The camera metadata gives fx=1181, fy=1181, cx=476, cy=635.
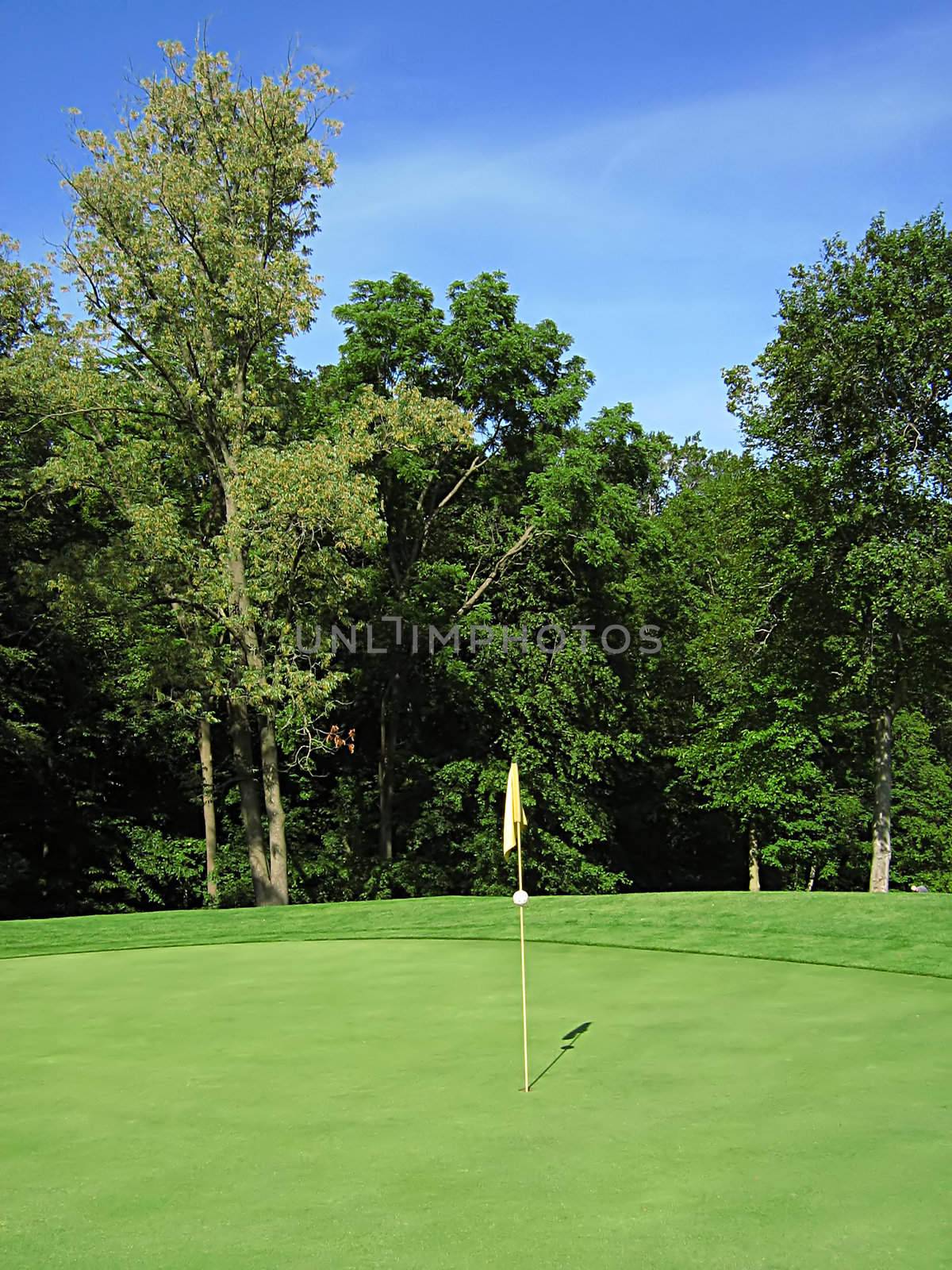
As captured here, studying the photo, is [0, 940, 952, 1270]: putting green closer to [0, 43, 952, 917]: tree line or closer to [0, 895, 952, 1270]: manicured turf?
[0, 895, 952, 1270]: manicured turf

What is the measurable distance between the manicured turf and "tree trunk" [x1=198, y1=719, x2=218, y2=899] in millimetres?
19824

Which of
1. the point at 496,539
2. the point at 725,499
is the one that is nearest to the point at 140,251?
the point at 496,539

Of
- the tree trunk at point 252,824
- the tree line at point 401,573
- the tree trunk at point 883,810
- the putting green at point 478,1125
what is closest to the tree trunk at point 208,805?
the tree line at point 401,573

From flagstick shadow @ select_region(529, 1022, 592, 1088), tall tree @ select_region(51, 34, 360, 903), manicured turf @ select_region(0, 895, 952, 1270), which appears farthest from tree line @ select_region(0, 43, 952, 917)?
flagstick shadow @ select_region(529, 1022, 592, 1088)

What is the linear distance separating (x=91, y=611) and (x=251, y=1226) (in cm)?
2165

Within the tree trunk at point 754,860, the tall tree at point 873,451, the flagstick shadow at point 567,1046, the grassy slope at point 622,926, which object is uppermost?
the tall tree at point 873,451

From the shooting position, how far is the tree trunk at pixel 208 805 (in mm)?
29969

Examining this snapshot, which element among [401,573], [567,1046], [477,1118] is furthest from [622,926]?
[401,573]

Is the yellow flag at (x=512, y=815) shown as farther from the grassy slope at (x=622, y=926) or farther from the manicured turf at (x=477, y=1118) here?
the grassy slope at (x=622, y=926)

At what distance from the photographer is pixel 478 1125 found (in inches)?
224

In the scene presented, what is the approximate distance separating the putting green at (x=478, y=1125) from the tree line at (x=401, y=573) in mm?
14212

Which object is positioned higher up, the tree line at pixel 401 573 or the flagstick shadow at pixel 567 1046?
the tree line at pixel 401 573

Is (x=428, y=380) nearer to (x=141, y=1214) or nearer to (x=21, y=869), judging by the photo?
(x=21, y=869)

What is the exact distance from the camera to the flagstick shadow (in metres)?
6.49
